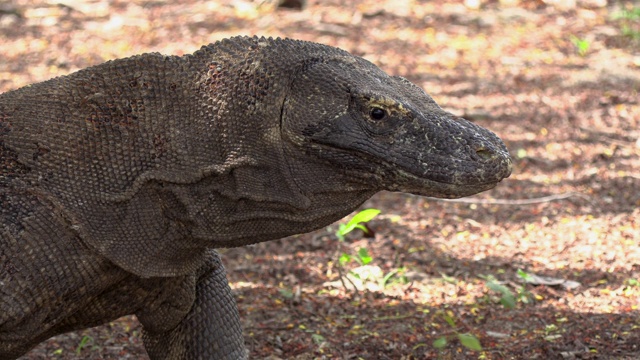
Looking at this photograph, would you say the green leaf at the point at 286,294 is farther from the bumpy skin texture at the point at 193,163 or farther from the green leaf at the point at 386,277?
the bumpy skin texture at the point at 193,163

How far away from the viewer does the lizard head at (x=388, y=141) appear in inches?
120

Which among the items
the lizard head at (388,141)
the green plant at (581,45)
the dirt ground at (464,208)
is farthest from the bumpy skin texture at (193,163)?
the green plant at (581,45)

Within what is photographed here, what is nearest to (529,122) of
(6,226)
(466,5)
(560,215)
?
(560,215)

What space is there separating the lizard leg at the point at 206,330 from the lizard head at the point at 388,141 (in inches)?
33.5

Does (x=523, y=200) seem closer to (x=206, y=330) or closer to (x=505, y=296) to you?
(x=505, y=296)

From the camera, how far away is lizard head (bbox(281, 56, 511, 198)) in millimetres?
3049

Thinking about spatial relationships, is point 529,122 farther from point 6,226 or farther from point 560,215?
point 6,226

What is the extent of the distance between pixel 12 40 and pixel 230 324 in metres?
6.69

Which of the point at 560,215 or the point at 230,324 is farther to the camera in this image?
the point at 560,215

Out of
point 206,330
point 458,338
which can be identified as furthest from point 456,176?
point 458,338

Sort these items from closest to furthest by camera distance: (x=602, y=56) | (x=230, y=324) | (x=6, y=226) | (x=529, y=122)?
(x=6, y=226) < (x=230, y=324) < (x=529, y=122) < (x=602, y=56)

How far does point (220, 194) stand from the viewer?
3.12m

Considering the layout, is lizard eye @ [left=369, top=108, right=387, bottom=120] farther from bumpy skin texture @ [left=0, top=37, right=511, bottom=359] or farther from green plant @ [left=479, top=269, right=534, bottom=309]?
green plant @ [left=479, top=269, right=534, bottom=309]

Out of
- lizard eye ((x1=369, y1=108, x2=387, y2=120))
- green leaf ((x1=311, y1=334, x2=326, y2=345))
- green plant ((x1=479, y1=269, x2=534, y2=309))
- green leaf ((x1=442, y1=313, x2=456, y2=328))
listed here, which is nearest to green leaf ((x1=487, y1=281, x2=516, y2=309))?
green plant ((x1=479, y1=269, x2=534, y2=309))
